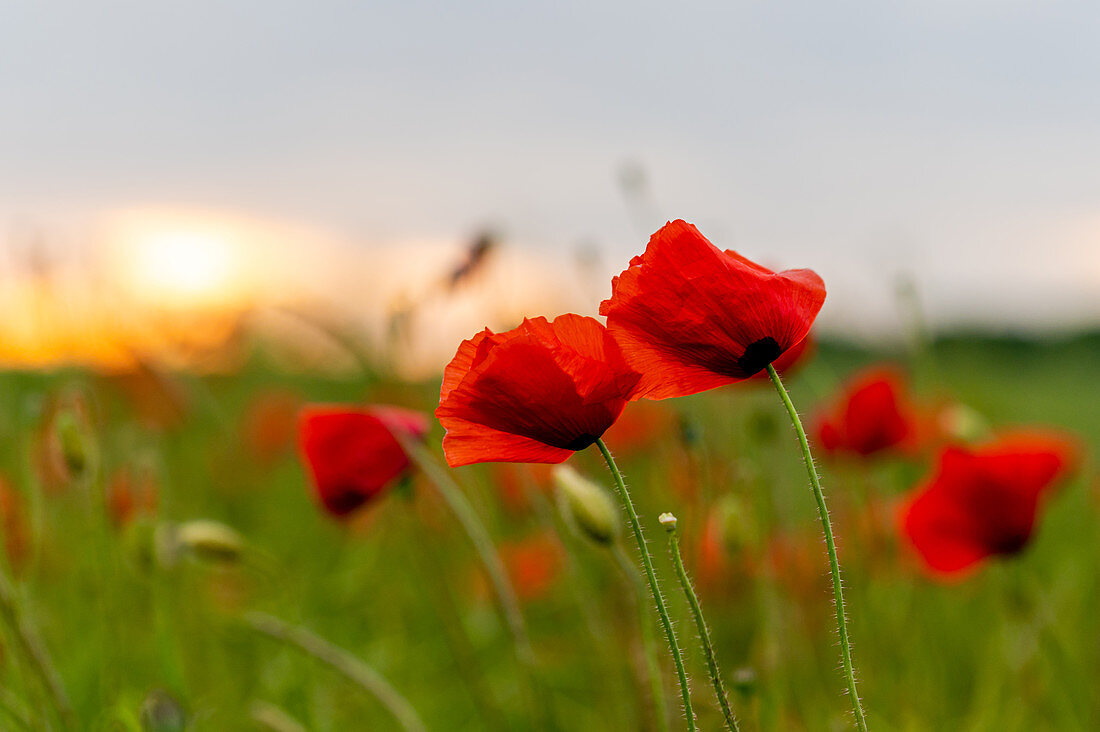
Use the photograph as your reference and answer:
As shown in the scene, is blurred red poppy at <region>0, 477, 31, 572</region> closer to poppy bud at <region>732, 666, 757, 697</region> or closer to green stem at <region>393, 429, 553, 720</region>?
green stem at <region>393, 429, 553, 720</region>

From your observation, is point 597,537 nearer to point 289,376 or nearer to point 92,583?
point 92,583

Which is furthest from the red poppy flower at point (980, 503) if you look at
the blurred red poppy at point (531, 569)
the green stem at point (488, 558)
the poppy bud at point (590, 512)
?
the blurred red poppy at point (531, 569)

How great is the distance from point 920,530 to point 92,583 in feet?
5.25

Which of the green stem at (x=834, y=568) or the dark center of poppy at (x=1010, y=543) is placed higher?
the green stem at (x=834, y=568)

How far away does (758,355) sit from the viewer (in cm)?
60

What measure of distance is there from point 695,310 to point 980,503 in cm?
85

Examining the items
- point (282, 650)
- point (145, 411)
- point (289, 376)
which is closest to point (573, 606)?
point (282, 650)

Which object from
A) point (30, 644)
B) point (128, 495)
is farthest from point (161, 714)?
point (128, 495)

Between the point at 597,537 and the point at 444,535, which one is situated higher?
the point at 597,537

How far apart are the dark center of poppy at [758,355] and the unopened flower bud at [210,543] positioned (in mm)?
758

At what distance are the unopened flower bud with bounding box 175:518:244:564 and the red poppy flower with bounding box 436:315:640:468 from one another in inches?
24.7

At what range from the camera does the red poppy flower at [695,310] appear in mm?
566

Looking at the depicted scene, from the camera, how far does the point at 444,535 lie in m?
2.49

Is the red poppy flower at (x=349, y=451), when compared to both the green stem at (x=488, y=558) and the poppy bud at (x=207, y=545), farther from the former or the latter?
the poppy bud at (x=207, y=545)
